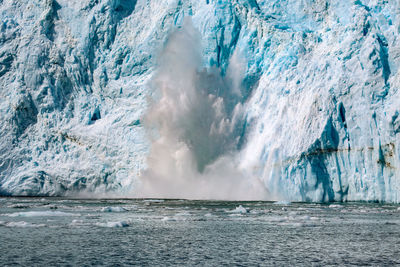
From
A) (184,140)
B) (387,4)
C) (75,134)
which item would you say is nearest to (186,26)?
(184,140)

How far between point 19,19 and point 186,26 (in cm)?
1189

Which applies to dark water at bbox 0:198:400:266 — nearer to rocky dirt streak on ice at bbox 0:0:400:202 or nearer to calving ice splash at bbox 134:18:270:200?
rocky dirt streak on ice at bbox 0:0:400:202

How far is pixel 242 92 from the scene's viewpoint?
111 feet

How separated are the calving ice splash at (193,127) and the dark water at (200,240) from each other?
12.0 metres

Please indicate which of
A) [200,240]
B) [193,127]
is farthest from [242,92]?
[200,240]

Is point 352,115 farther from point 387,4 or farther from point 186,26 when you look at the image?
point 186,26

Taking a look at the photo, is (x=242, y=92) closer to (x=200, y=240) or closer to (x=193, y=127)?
(x=193, y=127)

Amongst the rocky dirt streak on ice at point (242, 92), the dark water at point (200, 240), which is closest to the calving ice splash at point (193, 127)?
the rocky dirt streak on ice at point (242, 92)

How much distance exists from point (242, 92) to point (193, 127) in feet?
12.4

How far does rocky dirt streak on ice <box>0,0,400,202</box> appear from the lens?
2752cm

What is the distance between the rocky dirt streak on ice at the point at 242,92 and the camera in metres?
27.5

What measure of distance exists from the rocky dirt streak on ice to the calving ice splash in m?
0.63

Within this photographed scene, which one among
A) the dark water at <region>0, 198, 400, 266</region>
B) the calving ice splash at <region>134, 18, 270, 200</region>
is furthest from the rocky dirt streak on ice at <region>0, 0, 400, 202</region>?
the dark water at <region>0, 198, 400, 266</region>

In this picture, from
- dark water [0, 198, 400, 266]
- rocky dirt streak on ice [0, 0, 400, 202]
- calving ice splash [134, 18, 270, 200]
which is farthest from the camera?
calving ice splash [134, 18, 270, 200]
